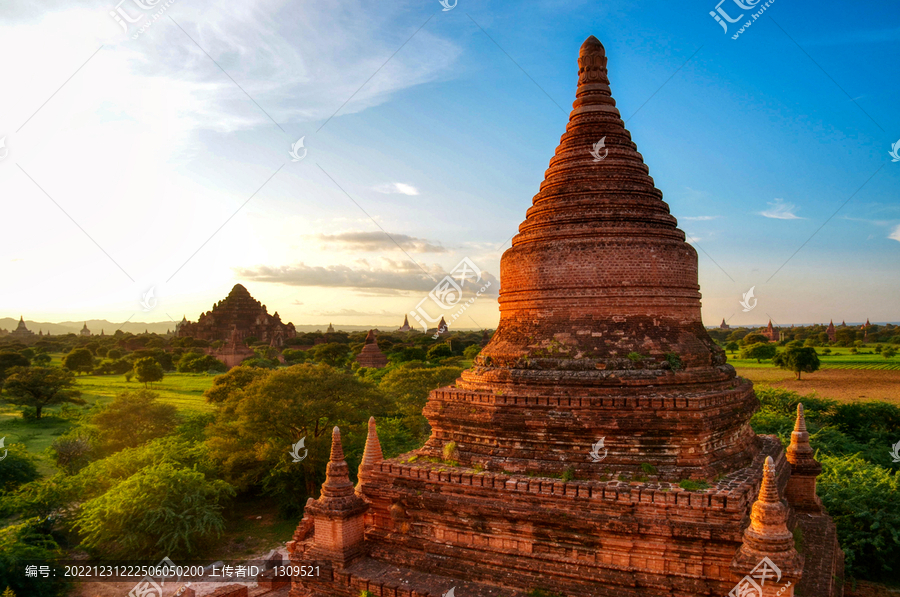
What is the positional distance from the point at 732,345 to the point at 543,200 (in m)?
82.3

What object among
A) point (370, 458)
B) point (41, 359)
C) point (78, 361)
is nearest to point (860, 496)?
point (370, 458)

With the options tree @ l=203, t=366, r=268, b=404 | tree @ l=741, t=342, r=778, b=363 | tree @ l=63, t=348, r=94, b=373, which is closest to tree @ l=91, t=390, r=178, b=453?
tree @ l=203, t=366, r=268, b=404

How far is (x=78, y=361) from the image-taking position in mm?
67250

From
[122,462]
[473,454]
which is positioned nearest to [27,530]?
[122,462]

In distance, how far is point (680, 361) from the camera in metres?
10.9

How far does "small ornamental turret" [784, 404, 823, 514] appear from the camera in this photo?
45.7 feet

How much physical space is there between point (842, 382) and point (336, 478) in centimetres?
5023

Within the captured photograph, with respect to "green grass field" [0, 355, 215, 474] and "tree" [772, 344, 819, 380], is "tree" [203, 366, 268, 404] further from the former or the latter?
"tree" [772, 344, 819, 380]

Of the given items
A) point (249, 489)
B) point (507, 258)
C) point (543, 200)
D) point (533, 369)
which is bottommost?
point (249, 489)

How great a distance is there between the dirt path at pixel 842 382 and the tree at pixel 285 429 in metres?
33.8

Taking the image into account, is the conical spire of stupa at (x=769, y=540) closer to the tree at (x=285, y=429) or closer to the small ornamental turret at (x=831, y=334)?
the tree at (x=285, y=429)

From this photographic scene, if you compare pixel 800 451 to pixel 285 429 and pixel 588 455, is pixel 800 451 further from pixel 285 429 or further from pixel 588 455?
pixel 285 429

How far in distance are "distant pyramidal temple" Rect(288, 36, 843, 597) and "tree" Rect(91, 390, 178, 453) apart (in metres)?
20.9

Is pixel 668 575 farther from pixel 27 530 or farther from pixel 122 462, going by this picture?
pixel 122 462
